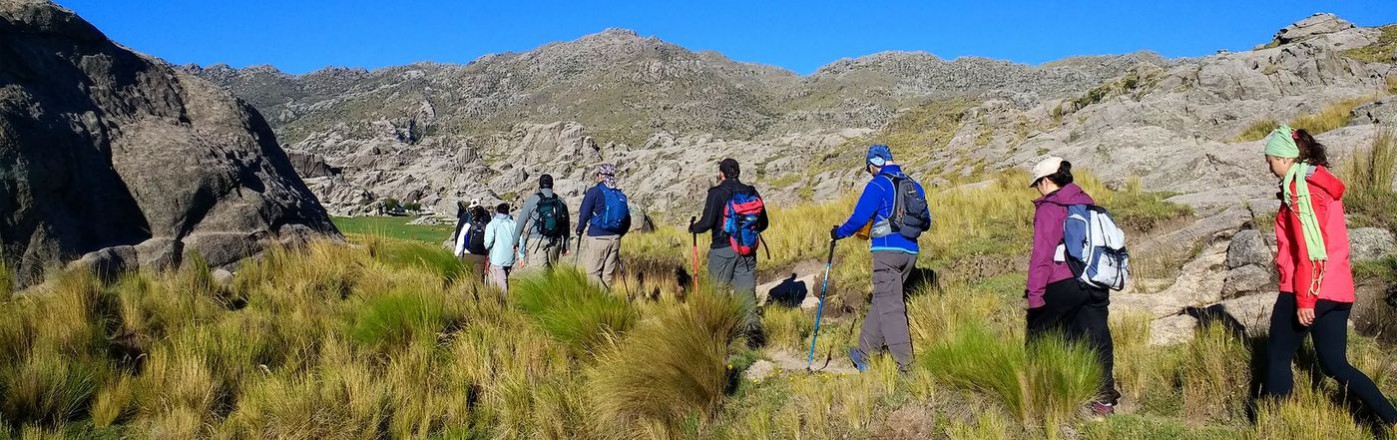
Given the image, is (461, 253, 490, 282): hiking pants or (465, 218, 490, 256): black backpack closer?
(461, 253, 490, 282): hiking pants

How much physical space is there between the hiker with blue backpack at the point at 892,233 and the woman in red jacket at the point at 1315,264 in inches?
78.3

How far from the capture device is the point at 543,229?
25.5 ft

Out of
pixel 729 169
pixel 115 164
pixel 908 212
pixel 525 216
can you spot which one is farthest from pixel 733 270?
pixel 115 164

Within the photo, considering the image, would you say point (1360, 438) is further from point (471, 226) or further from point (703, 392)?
point (471, 226)

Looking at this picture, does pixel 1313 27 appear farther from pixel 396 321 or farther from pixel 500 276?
pixel 396 321

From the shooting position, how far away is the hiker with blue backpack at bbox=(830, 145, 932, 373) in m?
4.81

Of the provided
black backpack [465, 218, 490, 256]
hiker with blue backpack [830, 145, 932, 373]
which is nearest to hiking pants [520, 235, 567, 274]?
black backpack [465, 218, 490, 256]

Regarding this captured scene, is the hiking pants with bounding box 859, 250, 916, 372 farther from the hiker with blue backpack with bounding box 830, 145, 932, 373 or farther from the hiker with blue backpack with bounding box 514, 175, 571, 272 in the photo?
the hiker with blue backpack with bounding box 514, 175, 571, 272

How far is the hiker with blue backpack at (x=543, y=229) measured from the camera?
25.4 ft

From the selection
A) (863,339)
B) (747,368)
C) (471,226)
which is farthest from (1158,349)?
(471,226)

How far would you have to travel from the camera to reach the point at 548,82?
141 meters

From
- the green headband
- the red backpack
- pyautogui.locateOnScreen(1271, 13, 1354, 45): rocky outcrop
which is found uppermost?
pyautogui.locateOnScreen(1271, 13, 1354, 45): rocky outcrop

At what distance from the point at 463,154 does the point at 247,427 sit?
93855 mm

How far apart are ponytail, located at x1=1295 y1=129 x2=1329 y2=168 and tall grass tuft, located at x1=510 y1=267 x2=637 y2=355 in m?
4.31
